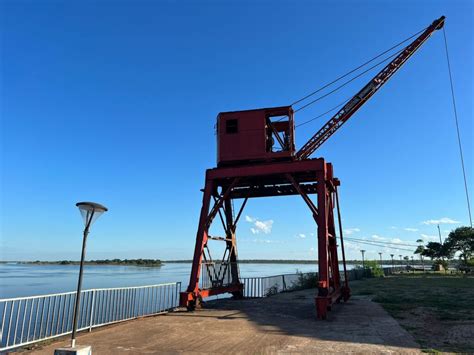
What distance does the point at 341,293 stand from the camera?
59.8ft

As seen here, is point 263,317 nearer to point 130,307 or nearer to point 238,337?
point 238,337

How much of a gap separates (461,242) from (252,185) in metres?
64.8

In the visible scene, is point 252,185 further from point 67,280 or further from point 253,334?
point 67,280

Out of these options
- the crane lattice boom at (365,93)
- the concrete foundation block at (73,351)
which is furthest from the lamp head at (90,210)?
the crane lattice boom at (365,93)

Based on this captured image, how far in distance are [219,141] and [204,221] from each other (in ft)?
13.0

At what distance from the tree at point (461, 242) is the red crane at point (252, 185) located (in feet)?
197

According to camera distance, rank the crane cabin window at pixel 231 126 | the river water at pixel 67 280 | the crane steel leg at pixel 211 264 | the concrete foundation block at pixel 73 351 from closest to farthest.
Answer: the concrete foundation block at pixel 73 351
the crane steel leg at pixel 211 264
the crane cabin window at pixel 231 126
the river water at pixel 67 280

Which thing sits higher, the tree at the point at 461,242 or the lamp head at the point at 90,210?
the tree at the point at 461,242

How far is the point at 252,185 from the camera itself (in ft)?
66.0

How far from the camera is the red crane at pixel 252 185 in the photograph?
52.1 ft

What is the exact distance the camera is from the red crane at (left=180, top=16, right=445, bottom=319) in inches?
625

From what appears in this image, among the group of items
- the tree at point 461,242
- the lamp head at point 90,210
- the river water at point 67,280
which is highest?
the tree at point 461,242

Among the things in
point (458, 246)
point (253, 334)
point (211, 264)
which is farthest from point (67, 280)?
point (458, 246)

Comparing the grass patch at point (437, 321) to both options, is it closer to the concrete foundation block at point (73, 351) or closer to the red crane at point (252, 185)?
the red crane at point (252, 185)
